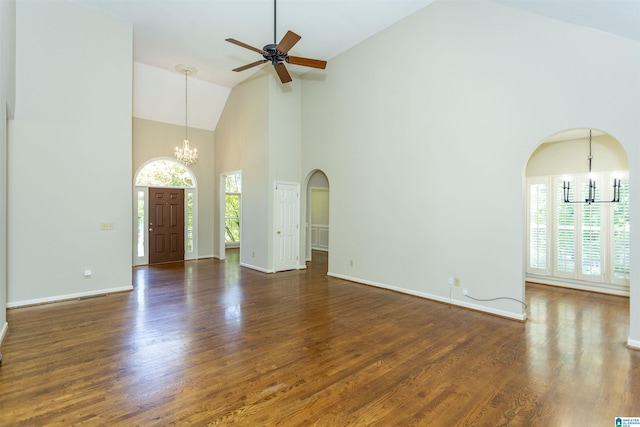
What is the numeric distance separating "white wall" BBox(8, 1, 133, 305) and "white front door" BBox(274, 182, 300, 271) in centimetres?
292

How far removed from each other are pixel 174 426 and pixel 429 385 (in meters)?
1.94

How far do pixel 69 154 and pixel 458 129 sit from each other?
6000 millimetres

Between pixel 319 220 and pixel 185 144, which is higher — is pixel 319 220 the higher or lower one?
the lower one

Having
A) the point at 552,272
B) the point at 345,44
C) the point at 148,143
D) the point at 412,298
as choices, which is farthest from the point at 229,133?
the point at 552,272

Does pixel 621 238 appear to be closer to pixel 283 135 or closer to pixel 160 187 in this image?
pixel 283 135

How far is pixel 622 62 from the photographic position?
3352mm

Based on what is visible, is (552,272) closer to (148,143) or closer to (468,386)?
(468,386)

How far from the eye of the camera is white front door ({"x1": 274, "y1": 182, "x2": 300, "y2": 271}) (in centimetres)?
721

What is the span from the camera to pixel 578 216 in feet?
18.5

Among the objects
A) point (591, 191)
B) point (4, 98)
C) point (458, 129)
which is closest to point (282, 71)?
point (458, 129)

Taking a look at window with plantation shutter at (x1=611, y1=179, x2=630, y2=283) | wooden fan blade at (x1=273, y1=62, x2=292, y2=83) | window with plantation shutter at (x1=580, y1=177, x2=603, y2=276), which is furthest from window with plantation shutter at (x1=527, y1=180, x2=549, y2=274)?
wooden fan blade at (x1=273, y1=62, x2=292, y2=83)

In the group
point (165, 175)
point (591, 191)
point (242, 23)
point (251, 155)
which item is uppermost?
point (242, 23)

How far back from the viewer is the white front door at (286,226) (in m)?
7.21

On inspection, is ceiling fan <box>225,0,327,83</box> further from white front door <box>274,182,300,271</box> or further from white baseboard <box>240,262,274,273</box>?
white baseboard <box>240,262,274,273</box>
